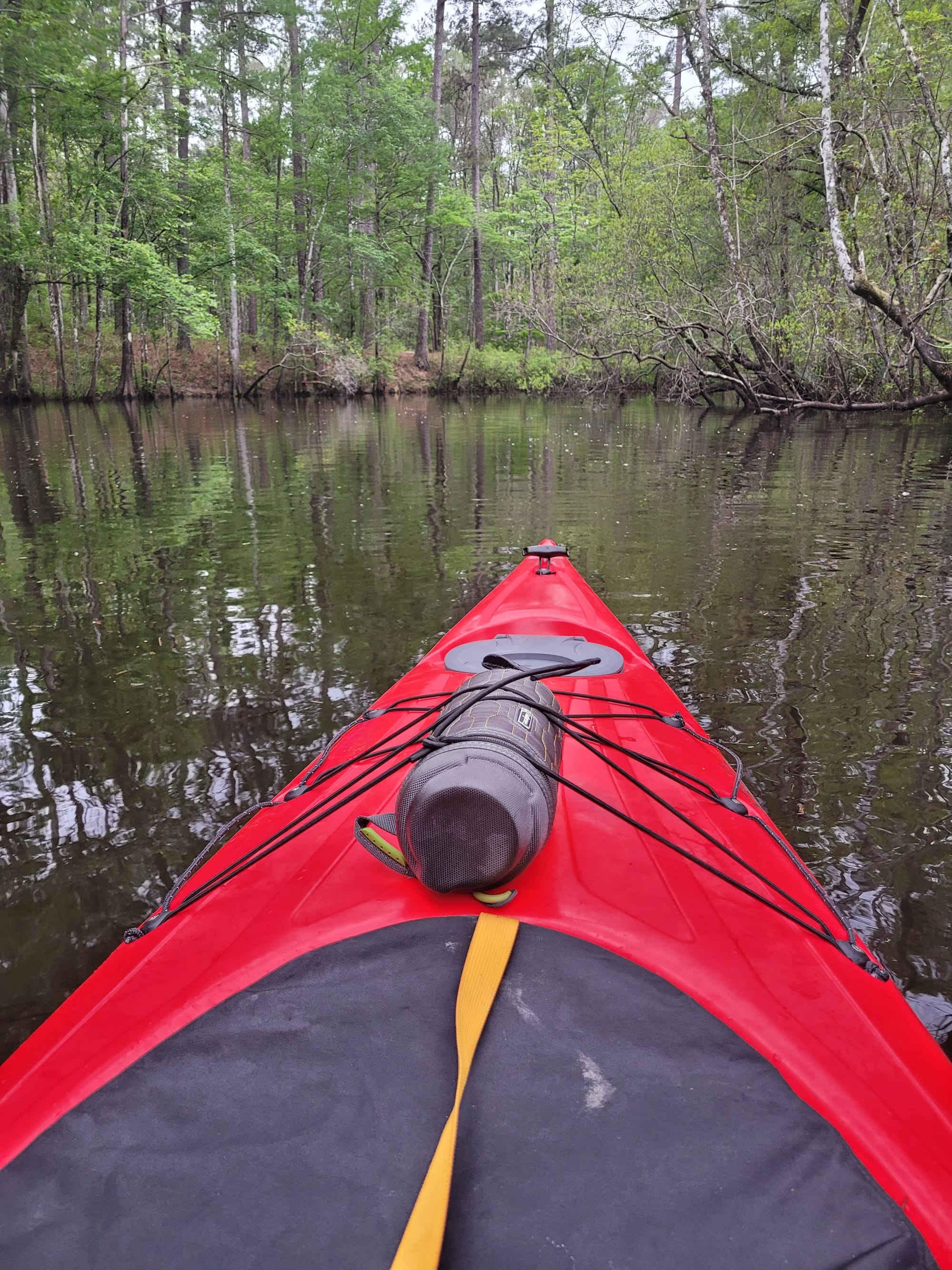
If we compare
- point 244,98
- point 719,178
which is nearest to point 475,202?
point 244,98

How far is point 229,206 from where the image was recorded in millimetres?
20781

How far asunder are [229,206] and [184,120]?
2045 mm

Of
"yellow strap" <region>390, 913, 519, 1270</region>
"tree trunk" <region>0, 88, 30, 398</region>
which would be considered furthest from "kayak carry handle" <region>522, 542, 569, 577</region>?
"tree trunk" <region>0, 88, 30, 398</region>

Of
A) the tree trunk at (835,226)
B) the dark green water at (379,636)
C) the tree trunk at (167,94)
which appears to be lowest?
the dark green water at (379,636)

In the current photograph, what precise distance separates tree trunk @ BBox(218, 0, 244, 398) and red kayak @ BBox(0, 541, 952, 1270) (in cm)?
2217

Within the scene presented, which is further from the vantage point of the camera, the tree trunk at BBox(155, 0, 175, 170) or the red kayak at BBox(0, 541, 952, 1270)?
the tree trunk at BBox(155, 0, 175, 170)

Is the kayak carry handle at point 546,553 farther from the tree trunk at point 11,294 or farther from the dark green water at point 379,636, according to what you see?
the tree trunk at point 11,294

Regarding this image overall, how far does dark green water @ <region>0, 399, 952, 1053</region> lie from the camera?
8.36 ft

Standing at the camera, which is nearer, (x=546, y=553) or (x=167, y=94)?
(x=546, y=553)

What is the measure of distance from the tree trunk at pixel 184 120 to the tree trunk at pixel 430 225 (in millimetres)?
7135

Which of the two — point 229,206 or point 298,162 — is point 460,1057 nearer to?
point 229,206

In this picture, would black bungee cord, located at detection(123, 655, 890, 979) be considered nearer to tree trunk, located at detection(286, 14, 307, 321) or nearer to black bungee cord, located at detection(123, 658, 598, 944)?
black bungee cord, located at detection(123, 658, 598, 944)

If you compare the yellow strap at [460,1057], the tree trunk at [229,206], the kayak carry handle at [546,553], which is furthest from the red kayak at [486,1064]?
the tree trunk at [229,206]

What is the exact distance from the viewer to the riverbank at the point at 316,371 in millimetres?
23031
